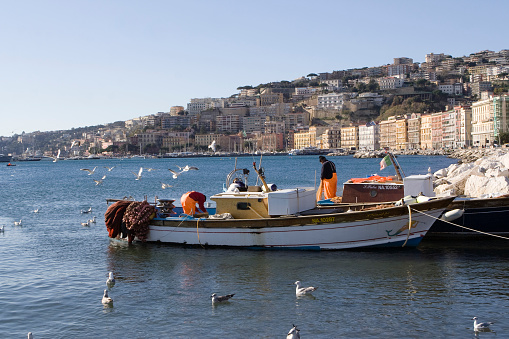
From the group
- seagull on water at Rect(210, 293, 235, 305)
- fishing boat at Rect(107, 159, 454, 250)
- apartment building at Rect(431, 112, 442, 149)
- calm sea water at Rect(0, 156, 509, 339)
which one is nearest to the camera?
calm sea water at Rect(0, 156, 509, 339)

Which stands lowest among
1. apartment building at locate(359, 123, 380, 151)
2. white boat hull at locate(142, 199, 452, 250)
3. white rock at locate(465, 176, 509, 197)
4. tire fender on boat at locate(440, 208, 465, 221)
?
white boat hull at locate(142, 199, 452, 250)

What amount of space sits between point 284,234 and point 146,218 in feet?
13.7

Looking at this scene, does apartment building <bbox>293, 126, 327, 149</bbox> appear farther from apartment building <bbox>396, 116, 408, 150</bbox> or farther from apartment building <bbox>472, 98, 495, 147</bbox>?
apartment building <bbox>472, 98, 495, 147</bbox>

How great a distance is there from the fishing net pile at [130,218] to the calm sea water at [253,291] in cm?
48

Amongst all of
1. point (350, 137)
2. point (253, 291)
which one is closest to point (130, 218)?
point (253, 291)

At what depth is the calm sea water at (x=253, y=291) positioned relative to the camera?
1021cm

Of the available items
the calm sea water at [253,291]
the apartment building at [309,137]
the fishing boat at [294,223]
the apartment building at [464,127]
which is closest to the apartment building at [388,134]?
the apartment building at [309,137]

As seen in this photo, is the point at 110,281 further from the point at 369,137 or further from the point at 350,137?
the point at 350,137

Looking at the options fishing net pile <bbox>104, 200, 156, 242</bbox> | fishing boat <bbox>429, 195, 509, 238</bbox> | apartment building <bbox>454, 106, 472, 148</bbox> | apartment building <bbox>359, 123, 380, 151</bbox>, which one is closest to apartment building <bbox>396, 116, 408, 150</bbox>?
apartment building <bbox>359, 123, 380, 151</bbox>

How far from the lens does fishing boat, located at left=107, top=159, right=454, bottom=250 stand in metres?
Answer: 15.2

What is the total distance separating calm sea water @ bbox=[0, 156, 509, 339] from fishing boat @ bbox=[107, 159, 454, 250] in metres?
0.33

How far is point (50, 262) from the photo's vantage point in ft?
52.9

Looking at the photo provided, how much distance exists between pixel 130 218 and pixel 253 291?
645 centimetres

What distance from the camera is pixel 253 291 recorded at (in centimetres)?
1241
